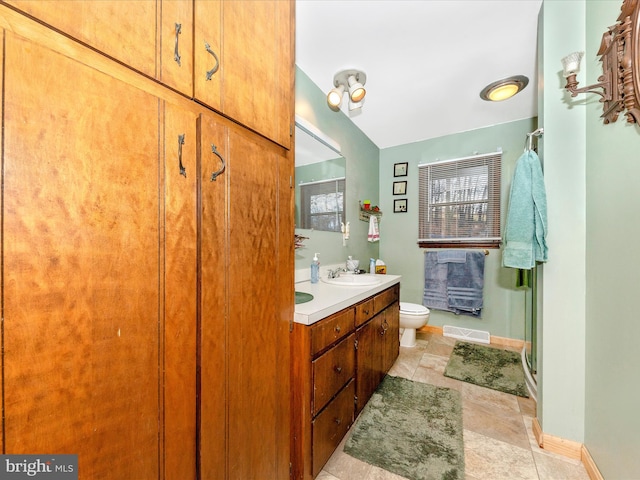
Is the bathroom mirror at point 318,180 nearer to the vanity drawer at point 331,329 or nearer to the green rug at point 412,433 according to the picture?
the vanity drawer at point 331,329

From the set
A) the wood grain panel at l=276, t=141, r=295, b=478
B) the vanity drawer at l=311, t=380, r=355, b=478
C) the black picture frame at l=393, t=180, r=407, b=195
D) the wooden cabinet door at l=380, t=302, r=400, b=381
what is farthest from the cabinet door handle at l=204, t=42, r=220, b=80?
the black picture frame at l=393, t=180, r=407, b=195

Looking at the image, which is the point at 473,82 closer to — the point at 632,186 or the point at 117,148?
the point at 632,186

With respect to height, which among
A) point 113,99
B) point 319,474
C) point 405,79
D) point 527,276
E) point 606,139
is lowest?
point 319,474

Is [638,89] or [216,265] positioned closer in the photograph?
[216,265]

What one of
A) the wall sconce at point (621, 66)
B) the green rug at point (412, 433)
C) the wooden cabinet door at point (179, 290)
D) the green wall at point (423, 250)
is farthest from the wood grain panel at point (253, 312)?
the green wall at point (423, 250)

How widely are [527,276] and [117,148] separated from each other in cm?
303

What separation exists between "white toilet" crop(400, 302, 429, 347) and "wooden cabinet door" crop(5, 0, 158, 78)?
2723 millimetres

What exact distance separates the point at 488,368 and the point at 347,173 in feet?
7.57

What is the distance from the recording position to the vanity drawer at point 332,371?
116 centimetres

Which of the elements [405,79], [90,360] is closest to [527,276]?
[405,79]

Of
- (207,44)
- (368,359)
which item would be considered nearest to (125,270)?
(207,44)

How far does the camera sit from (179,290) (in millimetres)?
666

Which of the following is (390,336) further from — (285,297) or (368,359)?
(285,297)

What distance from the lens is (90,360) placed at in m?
0.52
